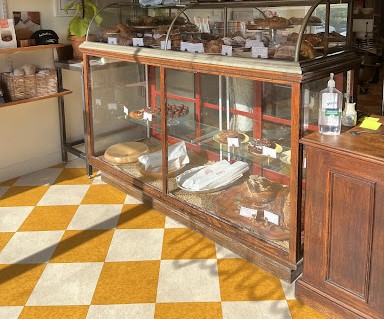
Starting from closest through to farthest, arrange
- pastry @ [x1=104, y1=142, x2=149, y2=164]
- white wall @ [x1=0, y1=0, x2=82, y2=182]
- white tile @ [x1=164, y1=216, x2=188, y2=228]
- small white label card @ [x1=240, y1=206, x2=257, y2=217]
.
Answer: small white label card @ [x1=240, y1=206, x2=257, y2=217]
white tile @ [x1=164, y1=216, x2=188, y2=228]
pastry @ [x1=104, y1=142, x2=149, y2=164]
white wall @ [x1=0, y1=0, x2=82, y2=182]

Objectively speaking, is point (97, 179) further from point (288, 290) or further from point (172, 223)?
point (288, 290)

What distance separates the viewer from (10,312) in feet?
7.60

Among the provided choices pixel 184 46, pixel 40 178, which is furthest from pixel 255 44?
pixel 40 178

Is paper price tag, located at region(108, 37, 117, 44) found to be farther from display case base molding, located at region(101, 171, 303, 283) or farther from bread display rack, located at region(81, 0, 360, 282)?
display case base molding, located at region(101, 171, 303, 283)

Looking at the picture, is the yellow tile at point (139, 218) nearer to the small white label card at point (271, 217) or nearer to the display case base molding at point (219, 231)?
the display case base molding at point (219, 231)

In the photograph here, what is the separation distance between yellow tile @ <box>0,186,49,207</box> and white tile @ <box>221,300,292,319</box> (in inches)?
74.2

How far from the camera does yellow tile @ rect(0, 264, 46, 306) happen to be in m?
2.42

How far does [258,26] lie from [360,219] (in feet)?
4.86

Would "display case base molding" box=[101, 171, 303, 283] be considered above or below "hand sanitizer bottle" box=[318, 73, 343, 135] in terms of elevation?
below

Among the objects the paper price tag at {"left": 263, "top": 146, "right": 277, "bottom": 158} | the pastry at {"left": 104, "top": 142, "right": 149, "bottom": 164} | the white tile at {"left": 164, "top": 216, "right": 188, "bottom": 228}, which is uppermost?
the paper price tag at {"left": 263, "top": 146, "right": 277, "bottom": 158}

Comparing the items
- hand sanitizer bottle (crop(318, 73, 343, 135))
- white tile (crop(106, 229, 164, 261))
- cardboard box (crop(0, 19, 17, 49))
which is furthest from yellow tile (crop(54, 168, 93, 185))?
hand sanitizer bottle (crop(318, 73, 343, 135))

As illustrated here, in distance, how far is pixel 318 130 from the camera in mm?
2273

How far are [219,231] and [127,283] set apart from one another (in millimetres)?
620

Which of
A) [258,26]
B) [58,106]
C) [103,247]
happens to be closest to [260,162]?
[258,26]
